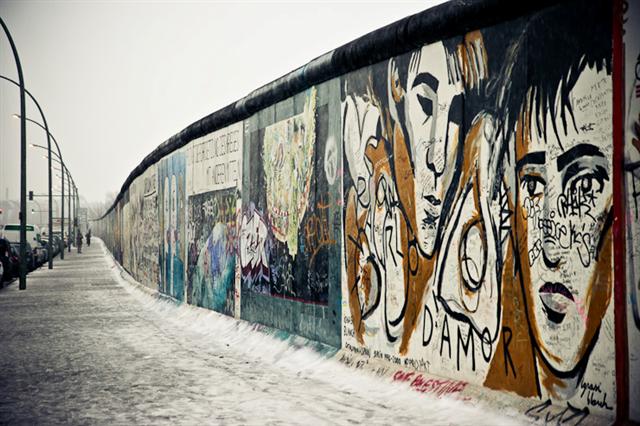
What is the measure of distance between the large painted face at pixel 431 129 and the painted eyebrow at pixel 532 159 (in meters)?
0.88

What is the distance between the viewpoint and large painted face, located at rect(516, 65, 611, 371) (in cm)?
504

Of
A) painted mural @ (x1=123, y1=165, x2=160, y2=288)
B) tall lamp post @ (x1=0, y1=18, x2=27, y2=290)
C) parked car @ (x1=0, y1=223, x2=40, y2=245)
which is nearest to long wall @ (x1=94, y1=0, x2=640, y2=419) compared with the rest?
painted mural @ (x1=123, y1=165, x2=160, y2=288)

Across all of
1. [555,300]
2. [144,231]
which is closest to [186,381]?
[555,300]

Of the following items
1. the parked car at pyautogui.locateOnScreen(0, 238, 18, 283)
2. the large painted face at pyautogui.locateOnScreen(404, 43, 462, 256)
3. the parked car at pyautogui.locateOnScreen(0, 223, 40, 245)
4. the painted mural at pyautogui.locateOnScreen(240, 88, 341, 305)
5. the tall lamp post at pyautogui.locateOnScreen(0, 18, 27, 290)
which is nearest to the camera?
the large painted face at pyautogui.locateOnScreen(404, 43, 462, 256)

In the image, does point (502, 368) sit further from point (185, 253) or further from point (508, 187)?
point (185, 253)

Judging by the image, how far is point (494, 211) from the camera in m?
6.08

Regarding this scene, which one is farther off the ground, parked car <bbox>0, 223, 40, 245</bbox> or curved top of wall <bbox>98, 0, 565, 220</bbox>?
curved top of wall <bbox>98, 0, 565, 220</bbox>

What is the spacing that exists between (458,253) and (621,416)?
6.92ft

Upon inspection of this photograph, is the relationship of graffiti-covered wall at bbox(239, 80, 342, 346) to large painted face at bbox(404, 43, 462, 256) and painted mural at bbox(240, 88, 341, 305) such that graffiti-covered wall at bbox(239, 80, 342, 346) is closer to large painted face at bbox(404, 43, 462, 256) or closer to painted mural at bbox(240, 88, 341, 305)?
painted mural at bbox(240, 88, 341, 305)

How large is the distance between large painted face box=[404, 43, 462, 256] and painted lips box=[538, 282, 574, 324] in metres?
1.47

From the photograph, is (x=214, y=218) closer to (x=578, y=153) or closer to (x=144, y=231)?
(x=578, y=153)

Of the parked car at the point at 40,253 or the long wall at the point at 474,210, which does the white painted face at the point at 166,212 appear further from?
the parked car at the point at 40,253

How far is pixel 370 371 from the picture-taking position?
7.81 metres

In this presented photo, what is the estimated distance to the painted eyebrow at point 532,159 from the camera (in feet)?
18.4
